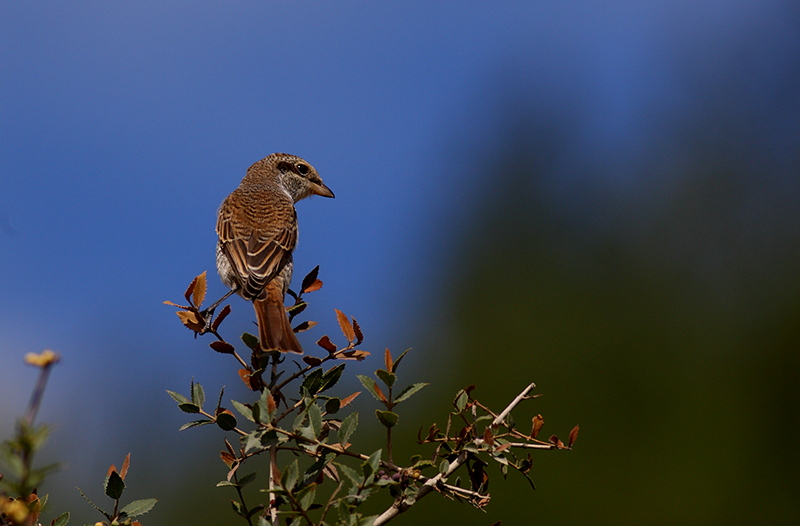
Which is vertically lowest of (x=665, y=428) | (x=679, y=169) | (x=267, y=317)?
(x=665, y=428)

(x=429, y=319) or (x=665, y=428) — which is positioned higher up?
(x=665, y=428)

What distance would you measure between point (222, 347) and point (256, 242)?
206cm

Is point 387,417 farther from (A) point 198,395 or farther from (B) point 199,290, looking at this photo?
(B) point 199,290

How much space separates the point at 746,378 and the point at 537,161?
20237 millimetres

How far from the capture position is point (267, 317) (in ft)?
10.3

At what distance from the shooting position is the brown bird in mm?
3164

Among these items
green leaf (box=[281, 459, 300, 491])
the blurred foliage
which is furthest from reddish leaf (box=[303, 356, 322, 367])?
the blurred foliage

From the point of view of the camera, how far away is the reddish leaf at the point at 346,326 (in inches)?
98.1

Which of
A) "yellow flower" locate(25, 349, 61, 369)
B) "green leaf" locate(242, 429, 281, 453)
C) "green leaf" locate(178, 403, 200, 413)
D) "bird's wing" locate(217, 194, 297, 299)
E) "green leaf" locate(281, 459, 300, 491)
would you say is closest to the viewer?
"yellow flower" locate(25, 349, 61, 369)

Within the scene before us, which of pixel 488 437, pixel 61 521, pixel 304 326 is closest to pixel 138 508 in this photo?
pixel 61 521

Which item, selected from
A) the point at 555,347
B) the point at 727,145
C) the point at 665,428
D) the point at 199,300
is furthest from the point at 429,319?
the point at 199,300

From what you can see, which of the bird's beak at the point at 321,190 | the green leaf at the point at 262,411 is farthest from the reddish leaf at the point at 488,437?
the bird's beak at the point at 321,190

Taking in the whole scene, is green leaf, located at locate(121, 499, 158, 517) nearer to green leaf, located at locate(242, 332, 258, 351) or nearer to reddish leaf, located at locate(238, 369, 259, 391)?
reddish leaf, located at locate(238, 369, 259, 391)

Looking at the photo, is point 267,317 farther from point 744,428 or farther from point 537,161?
point 537,161
